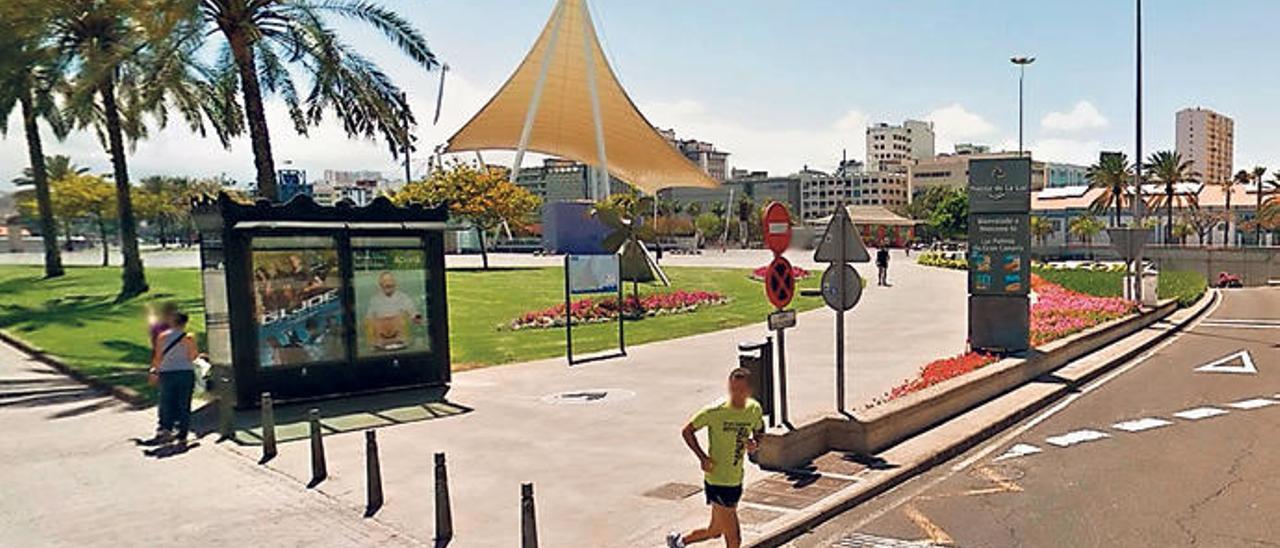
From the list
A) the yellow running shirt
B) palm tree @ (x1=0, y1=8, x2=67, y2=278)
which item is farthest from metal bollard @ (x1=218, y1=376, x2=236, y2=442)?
palm tree @ (x1=0, y1=8, x2=67, y2=278)

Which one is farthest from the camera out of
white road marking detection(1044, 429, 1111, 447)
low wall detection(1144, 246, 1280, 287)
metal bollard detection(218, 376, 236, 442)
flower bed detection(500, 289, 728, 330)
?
low wall detection(1144, 246, 1280, 287)

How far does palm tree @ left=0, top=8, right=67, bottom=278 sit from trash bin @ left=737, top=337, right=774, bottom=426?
2194cm

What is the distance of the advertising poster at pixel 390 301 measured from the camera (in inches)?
535

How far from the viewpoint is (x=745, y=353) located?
9.52 metres

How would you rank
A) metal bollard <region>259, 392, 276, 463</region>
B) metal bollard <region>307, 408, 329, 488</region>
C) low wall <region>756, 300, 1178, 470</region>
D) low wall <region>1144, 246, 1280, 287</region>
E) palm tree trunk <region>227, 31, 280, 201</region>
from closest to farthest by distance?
metal bollard <region>307, 408, 329, 488</region>, low wall <region>756, 300, 1178, 470</region>, metal bollard <region>259, 392, 276, 463</region>, palm tree trunk <region>227, 31, 280, 201</region>, low wall <region>1144, 246, 1280, 287</region>

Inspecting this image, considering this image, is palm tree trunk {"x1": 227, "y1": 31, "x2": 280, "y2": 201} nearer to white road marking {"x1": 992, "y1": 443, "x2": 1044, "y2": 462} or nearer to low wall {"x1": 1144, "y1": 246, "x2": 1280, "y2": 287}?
white road marking {"x1": 992, "y1": 443, "x2": 1044, "y2": 462}

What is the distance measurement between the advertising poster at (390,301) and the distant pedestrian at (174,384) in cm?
295

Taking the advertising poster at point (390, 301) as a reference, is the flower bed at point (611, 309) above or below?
below

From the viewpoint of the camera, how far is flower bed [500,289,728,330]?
2386 cm

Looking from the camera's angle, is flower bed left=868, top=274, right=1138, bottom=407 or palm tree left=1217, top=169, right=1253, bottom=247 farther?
palm tree left=1217, top=169, right=1253, bottom=247

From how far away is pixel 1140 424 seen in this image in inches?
439

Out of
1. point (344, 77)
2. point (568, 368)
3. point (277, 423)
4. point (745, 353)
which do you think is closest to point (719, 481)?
point (745, 353)

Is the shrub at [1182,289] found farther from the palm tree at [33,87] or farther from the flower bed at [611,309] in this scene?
the palm tree at [33,87]

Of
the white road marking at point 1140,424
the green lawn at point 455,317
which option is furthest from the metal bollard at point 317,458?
the white road marking at point 1140,424
